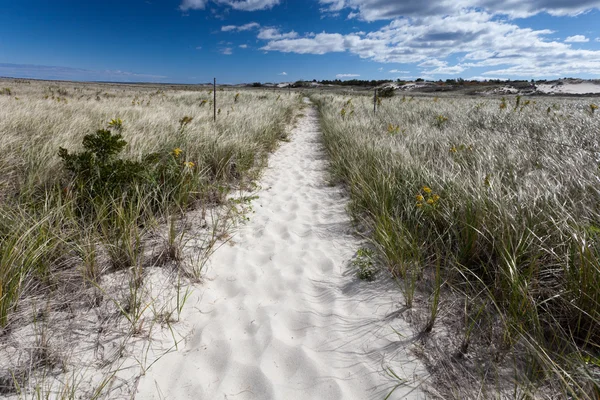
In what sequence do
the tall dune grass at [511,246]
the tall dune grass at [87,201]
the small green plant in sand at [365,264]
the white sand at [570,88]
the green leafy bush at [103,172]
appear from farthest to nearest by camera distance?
A: the white sand at [570,88] → the green leafy bush at [103,172] → the small green plant in sand at [365,264] → the tall dune grass at [87,201] → the tall dune grass at [511,246]

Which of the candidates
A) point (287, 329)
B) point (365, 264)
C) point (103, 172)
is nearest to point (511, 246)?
point (365, 264)

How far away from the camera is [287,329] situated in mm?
1724

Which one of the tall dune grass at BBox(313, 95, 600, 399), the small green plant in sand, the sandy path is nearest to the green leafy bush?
the sandy path

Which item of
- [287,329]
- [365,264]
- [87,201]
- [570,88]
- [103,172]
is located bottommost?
[287,329]

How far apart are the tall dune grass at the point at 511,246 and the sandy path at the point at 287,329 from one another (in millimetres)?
280

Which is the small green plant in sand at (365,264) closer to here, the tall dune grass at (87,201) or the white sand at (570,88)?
the tall dune grass at (87,201)

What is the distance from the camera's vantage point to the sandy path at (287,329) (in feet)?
4.46

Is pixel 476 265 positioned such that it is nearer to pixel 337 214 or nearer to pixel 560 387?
pixel 560 387

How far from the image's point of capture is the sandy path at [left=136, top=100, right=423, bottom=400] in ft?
4.46

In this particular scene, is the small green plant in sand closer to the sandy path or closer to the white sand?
the sandy path

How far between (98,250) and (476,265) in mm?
2813

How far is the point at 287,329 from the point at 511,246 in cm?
146

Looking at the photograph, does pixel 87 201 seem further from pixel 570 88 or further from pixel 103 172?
pixel 570 88

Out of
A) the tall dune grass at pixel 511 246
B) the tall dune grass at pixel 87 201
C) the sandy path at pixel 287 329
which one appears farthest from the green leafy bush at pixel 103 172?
the tall dune grass at pixel 511 246
